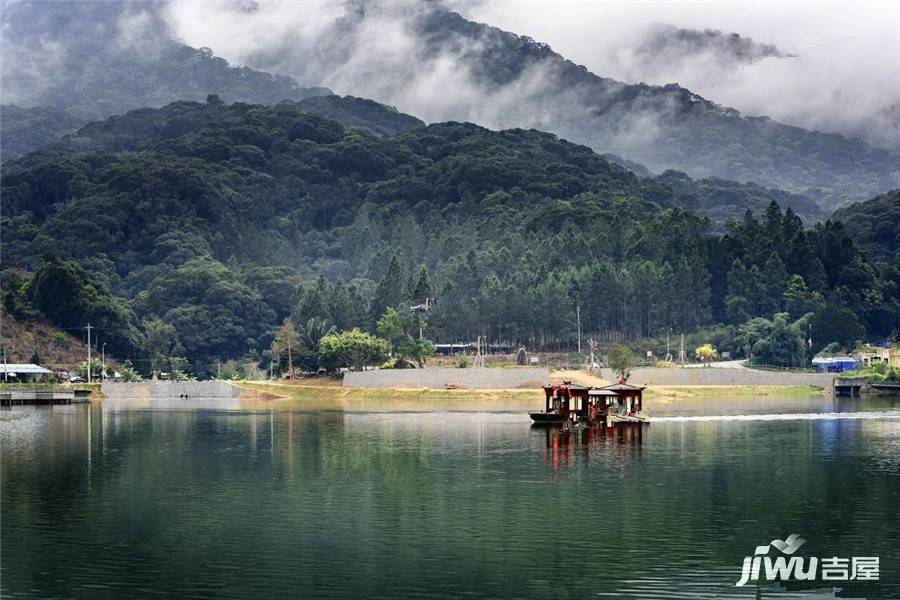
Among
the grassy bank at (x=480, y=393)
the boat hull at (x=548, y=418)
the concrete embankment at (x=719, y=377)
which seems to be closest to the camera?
the boat hull at (x=548, y=418)

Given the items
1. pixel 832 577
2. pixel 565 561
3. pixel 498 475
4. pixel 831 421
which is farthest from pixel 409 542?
pixel 831 421

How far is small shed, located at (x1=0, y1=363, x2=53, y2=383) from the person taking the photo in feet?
584

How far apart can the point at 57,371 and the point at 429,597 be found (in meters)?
158

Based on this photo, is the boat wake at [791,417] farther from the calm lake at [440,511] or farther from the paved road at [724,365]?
the paved road at [724,365]

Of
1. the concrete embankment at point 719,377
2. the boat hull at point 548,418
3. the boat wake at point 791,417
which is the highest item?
the concrete embankment at point 719,377

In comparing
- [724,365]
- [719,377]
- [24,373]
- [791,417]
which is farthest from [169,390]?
[791,417]

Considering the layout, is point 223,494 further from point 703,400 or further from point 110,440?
point 703,400

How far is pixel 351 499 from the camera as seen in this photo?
6122 cm

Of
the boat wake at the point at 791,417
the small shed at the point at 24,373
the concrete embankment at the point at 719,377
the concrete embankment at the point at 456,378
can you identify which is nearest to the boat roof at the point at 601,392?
the boat wake at the point at 791,417

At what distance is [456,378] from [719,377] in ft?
105

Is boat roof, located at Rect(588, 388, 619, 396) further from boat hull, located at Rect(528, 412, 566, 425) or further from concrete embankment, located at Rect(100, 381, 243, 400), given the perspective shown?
concrete embankment, located at Rect(100, 381, 243, 400)

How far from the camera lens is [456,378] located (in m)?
165

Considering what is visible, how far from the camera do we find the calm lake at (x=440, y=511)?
145 ft

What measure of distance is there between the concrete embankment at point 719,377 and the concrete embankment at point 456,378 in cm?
947
